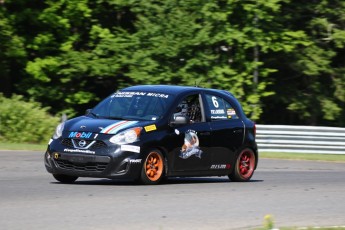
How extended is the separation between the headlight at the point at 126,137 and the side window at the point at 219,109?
2088 mm

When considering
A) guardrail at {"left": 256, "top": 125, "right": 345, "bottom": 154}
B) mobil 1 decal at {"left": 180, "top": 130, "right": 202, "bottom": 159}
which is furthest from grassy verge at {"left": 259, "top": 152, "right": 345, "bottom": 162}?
mobil 1 decal at {"left": 180, "top": 130, "right": 202, "bottom": 159}

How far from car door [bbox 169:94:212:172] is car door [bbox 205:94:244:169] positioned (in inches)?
7.1

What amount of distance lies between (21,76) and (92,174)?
19.0 m

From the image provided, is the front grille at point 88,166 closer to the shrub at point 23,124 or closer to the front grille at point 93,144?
the front grille at point 93,144

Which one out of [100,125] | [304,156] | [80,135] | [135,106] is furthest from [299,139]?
[80,135]

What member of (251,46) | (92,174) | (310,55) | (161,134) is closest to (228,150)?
(161,134)

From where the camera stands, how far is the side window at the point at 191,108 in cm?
1430

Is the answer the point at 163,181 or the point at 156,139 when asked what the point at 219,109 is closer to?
the point at 163,181

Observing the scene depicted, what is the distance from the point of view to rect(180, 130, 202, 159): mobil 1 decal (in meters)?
14.0

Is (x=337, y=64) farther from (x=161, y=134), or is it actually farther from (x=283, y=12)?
(x=161, y=134)

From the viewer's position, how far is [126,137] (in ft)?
42.7

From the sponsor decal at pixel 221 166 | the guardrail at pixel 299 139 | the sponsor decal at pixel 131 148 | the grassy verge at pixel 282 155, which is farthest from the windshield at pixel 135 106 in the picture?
the guardrail at pixel 299 139

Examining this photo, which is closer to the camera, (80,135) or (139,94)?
(80,135)

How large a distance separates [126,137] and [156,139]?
59cm
